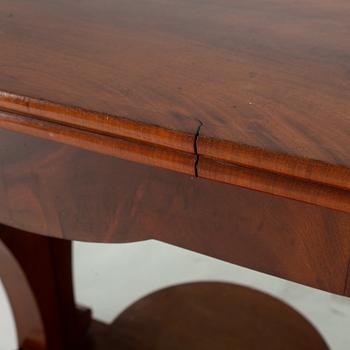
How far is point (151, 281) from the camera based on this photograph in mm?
1133

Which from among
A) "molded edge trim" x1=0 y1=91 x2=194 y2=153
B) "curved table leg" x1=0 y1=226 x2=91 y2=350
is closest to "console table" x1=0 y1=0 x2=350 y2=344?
"molded edge trim" x1=0 y1=91 x2=194 y2=153

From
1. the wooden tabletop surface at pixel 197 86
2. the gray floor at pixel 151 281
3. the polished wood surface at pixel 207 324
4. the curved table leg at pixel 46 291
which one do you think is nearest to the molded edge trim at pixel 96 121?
the wooden tabletop surface at pixel 197 86

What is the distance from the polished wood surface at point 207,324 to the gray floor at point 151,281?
0.42 feet

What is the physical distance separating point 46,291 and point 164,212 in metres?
0.46

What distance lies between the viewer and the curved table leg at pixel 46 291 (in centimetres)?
75

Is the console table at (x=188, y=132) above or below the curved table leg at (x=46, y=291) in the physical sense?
above

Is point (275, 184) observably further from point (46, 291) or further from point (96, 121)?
point (46, 291)

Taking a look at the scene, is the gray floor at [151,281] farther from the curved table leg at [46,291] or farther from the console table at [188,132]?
the console table at [188,132]

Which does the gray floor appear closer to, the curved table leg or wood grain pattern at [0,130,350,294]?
the curved table leg

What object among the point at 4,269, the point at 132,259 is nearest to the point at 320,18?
the point at 4,269

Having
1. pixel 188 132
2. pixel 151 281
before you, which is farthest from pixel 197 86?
pixel 151 281

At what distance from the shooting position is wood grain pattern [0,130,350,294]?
0.39 metres

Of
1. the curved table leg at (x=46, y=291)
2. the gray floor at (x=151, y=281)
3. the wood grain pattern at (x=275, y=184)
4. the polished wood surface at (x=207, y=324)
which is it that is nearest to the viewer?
the wood grain pattern at (x=275, y=184)

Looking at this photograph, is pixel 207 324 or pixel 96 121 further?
pixel 207 324
